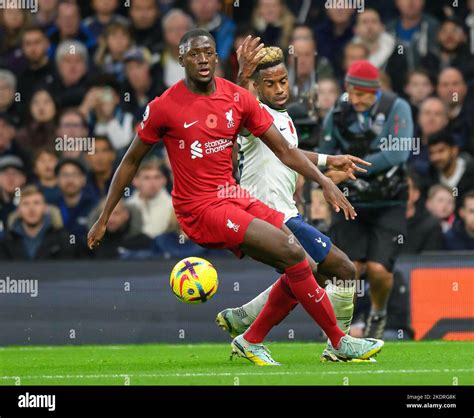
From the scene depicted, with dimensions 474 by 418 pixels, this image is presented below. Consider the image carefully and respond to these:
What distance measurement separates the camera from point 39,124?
54.3 ft

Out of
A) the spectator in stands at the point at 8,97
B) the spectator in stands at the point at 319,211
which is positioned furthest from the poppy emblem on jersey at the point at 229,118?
the spectator in stands at the point at 8,97

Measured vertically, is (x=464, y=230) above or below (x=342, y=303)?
above

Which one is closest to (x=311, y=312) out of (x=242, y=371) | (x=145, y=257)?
(x=242, y=371)

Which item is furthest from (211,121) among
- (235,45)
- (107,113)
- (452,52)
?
(452,52)

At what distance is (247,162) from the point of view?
11.0 m

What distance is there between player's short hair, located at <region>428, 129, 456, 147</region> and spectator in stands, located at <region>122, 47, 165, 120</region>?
3463 millimetres

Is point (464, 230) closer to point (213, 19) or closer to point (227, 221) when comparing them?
point (213, 19)

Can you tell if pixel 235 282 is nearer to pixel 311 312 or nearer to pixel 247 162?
pixel 247 162

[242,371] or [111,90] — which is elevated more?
[111,90]

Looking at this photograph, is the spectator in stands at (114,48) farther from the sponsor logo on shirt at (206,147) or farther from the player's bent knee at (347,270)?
the sponsor logo on shirt at (206,147)

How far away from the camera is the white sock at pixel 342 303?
10828 millimetres

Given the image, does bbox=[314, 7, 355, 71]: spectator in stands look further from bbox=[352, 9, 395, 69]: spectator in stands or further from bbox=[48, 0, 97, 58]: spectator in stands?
bbox=[48, 0, 97, 58]: spectator in stands

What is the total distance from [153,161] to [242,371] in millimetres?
6723

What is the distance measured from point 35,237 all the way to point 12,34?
3.08 m
